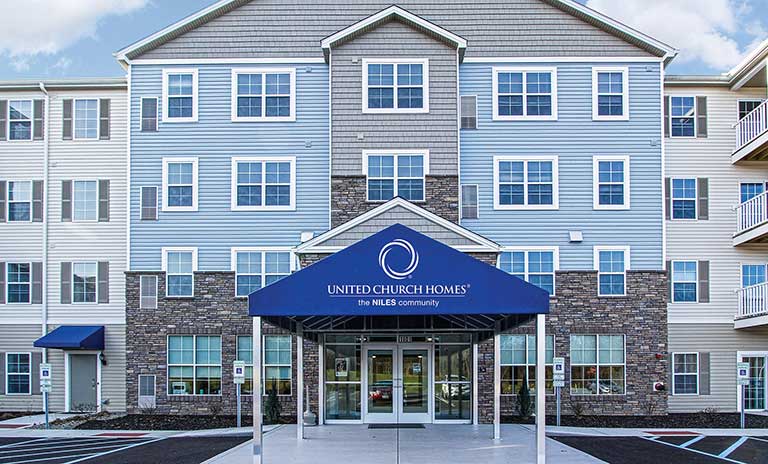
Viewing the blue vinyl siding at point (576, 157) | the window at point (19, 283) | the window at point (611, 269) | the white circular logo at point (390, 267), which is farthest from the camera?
the window at point (19, 283)

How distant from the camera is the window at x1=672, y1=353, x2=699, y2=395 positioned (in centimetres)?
2472

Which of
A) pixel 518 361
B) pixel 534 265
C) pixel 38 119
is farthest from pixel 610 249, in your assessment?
pixel 38 119

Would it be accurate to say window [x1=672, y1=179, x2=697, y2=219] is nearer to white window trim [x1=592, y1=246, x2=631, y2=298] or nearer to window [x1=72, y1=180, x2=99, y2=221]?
white window trim [x1=592, y1=246, x2=631, y2=298]

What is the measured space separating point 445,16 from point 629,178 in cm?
765

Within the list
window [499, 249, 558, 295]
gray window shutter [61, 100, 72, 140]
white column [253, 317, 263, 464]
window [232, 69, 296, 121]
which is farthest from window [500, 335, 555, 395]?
gray window shutter [61, 100, 72, 140]

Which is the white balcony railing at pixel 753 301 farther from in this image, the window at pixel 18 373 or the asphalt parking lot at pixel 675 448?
the window at pixel 18 373

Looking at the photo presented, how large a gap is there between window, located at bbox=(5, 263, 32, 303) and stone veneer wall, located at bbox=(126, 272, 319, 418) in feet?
13.4

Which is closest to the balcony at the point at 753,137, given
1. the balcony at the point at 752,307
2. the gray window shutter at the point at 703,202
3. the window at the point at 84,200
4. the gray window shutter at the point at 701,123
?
the gray window shutter at the point at 701,123

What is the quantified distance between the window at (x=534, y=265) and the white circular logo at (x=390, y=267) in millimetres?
11239

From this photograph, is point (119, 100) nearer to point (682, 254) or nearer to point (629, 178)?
point (629, 178)

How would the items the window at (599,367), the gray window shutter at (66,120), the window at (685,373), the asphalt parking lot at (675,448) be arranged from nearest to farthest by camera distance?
the asphalt parking lot at (675,448)
the window at (599,367)
the window at (685,373)
the gray window shutter at (66,120)

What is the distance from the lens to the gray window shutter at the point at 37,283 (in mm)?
25594

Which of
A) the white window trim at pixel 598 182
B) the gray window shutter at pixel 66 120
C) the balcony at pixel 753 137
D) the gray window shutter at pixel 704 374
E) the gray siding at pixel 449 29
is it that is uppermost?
the gray siding at pixel 449 29

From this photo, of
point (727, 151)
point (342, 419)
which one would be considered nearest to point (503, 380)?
point (342, 419)
